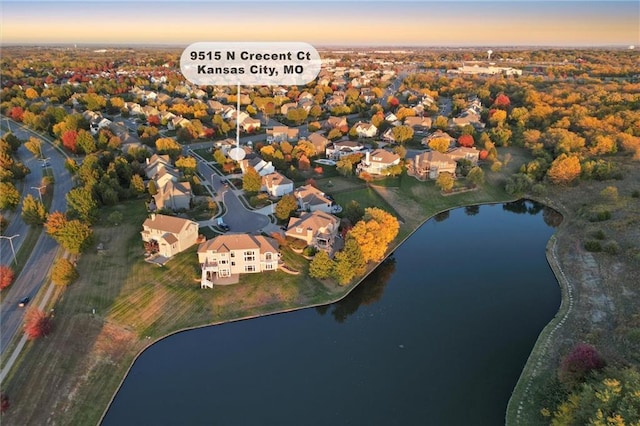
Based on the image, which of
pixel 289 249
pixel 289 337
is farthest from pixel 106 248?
pixel 289 337

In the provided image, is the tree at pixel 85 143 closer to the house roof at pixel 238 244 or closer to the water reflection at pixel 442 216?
the house roof at pixel 238 244

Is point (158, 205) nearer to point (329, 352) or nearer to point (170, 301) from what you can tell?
point (170, 301)

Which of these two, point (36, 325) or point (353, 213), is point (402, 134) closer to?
point (353, 213)

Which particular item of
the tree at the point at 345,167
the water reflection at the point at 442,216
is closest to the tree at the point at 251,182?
the tree at the point at 345,167

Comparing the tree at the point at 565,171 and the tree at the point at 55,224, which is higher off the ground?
the tree at the point at 565,171

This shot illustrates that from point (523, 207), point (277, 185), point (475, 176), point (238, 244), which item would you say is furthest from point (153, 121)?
point (523, 207)

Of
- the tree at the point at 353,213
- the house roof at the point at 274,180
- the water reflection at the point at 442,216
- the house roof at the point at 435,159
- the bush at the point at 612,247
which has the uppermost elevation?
the house roof at the point at 435,159

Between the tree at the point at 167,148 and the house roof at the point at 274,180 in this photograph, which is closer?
the house roof at the point at 274,180

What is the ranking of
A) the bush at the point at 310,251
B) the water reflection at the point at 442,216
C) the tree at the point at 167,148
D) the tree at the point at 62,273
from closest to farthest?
the tree at the point at 62,273 → the bush at the point at 310,251 → the water reflection at the point at 442,216 → the tree at the point at 167,148
